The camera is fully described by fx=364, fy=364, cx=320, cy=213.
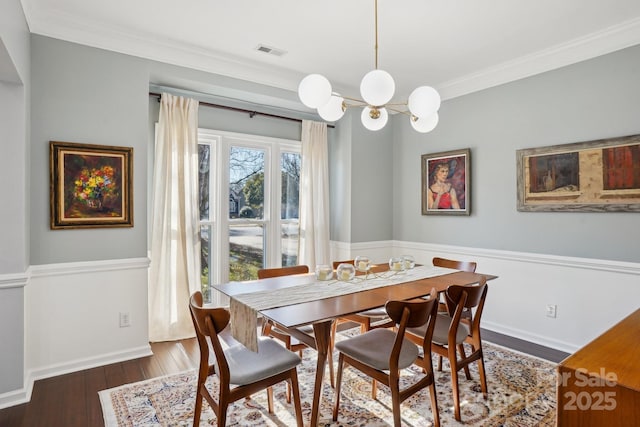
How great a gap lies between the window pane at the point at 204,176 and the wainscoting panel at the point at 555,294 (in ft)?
9.16

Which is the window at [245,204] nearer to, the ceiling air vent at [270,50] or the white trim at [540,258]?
the ceiling air vent at [270,50]

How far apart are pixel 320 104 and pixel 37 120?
7.29ft

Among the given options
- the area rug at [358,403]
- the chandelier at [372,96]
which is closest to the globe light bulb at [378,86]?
the chandelier at [372,96]

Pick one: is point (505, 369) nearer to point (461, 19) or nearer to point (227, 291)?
point (227, 291)

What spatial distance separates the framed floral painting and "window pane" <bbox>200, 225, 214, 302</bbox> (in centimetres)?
97

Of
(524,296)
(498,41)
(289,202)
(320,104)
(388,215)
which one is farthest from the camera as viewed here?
(388,215)

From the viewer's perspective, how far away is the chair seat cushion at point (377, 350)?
2.03m

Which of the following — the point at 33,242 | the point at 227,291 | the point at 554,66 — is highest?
the point at 554,66

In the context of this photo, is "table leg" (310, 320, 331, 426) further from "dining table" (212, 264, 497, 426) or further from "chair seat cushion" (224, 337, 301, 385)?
"chair seat cushion" (224, 337, 301, 385)

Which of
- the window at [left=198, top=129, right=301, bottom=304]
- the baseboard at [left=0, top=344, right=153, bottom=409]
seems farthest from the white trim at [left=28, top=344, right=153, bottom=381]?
the window at [left=198, top=129, right=301, bottom=304]

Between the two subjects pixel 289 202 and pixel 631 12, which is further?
pixel 289 202

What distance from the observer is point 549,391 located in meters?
2.57

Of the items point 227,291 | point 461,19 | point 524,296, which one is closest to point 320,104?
point 227,291

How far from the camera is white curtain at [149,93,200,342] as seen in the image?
11.6 ft
